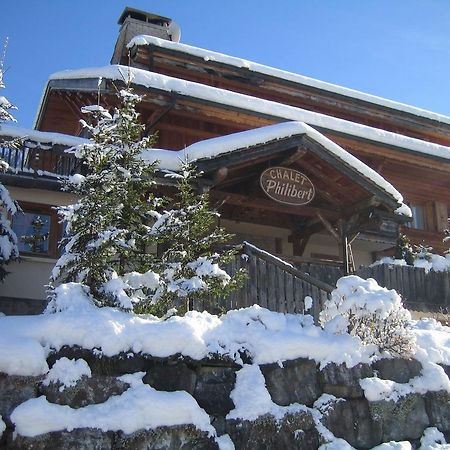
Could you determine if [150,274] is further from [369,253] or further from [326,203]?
[369,253]

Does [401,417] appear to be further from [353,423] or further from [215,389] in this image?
[215,389]

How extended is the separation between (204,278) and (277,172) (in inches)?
228

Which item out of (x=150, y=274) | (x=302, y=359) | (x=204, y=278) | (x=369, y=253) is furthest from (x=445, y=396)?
(x=369, y=253)

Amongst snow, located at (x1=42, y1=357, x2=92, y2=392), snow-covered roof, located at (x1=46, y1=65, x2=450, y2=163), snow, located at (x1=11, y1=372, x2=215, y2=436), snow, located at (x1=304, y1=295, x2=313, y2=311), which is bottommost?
snow, located at (x1=11, y1=372, x2=215, y2=436)

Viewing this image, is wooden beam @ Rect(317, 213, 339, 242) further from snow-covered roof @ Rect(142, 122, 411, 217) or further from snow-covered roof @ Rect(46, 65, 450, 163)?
snow-covered roof @ Rect(46, 65, 450, 163)

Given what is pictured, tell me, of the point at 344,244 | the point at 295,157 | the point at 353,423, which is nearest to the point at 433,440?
the point at 353,423

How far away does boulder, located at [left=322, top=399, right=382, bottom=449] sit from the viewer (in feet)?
20.2

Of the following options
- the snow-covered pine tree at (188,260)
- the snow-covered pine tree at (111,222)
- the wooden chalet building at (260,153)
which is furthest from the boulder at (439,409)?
the wooden chalet building at (260,153)

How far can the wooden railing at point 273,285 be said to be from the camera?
32.8 ft

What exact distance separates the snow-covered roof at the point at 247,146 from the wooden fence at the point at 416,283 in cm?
136

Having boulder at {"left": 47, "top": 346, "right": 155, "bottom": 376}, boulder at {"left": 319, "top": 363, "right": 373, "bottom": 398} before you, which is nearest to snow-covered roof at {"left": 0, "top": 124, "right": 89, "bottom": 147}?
boulder at {"left": 47, "top": 346, "right": 155, "bottom": 376}

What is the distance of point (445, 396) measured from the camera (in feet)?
22.7

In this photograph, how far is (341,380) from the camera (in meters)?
6.50

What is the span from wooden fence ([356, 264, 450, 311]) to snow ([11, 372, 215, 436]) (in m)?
7.59
